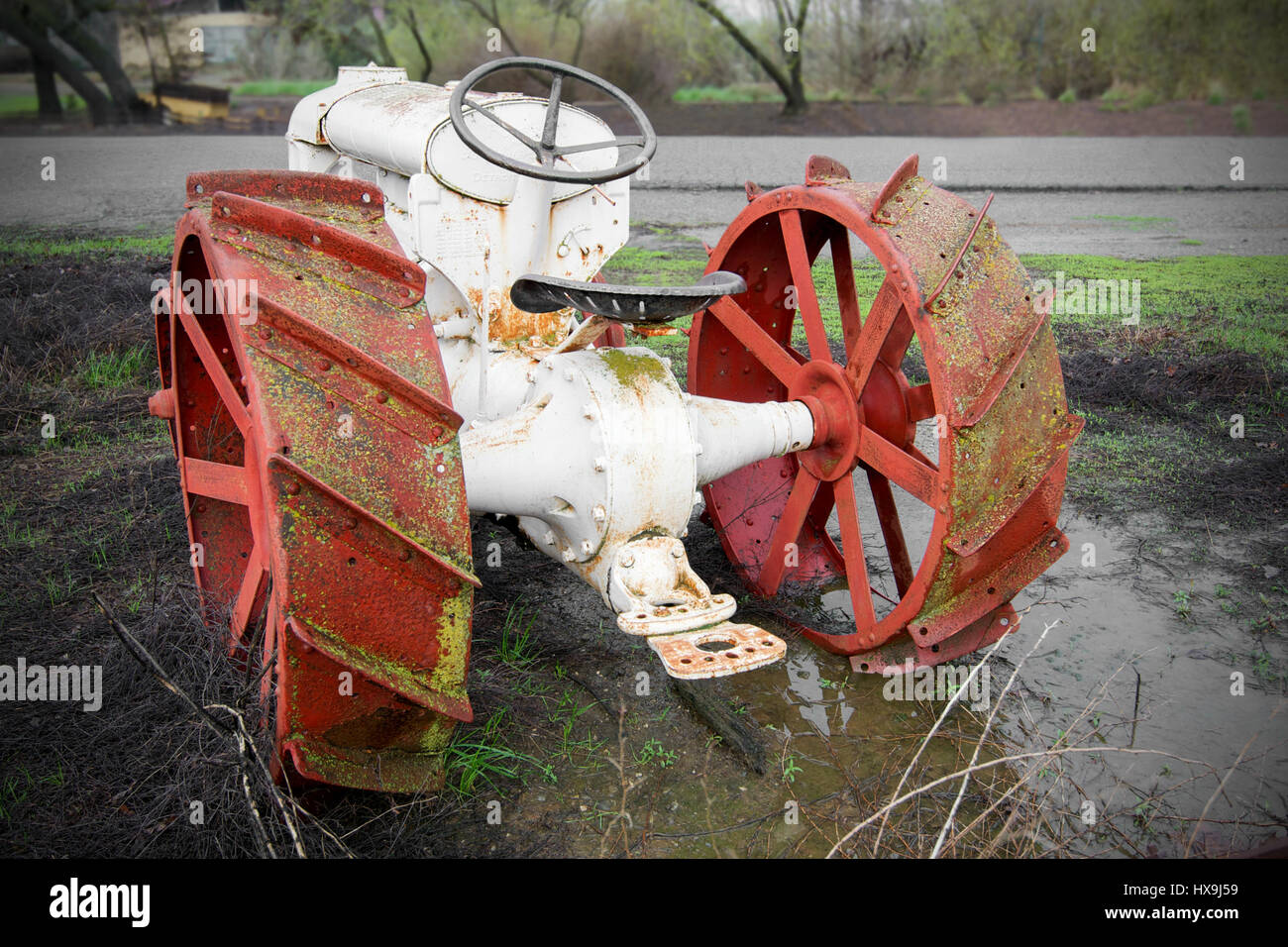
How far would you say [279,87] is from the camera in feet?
59.4

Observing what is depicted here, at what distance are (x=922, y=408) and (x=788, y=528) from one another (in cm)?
56

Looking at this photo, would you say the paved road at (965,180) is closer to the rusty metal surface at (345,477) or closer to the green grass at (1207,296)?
the green grass at (1207,296)

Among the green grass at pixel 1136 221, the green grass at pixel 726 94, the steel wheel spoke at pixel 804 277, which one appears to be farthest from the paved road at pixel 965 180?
the steel wheel spoke at pixel 804 277

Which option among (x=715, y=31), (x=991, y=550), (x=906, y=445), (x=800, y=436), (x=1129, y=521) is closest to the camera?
(x=991, y=550)

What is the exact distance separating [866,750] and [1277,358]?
14.2 feet

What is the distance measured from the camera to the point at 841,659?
3.11 meters

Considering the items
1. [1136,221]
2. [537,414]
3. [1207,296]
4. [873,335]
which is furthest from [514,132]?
[1136,221]

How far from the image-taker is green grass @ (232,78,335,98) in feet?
58.7

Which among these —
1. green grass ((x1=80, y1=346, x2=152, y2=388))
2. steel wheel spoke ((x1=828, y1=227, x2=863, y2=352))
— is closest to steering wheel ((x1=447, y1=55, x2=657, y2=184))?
steel wheel spoke ((x1=828, y1=227, x2=863, y2=352))

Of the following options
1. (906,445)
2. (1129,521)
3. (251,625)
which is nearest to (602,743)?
(251,625)

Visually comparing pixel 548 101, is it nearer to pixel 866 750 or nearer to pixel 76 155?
pixel 866 750

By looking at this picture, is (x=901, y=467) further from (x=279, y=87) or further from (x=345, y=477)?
(x=279, y=87)

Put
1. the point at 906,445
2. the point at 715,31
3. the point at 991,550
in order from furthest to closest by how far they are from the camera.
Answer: the point at 715,31 → the point at 906,445 → the point at 991,550

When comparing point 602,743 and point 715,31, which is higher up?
point 715,31
